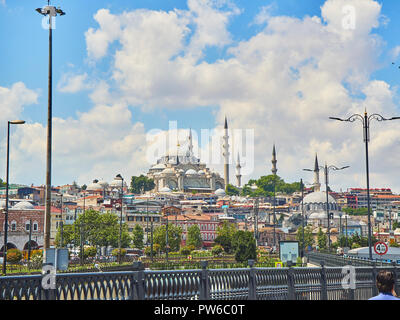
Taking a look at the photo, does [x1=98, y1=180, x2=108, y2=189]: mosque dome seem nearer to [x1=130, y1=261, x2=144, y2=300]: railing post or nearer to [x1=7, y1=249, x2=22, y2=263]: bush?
[x1=7, y1=249, x2=22, y2=263]: bush

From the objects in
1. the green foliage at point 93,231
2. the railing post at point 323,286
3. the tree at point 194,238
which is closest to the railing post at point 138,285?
the railing post at point 323,286

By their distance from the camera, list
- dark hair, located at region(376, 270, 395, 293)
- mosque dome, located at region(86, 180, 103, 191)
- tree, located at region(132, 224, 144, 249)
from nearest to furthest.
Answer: dark hair, located at region(376, 270, 395, 293), tree, located at region(132, 224, 144, 249), mosque dome, located at region(86, 180, 103, 191)

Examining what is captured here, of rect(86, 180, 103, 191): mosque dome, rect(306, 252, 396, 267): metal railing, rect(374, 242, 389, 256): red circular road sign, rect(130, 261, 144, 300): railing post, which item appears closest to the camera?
rect(130, 261, 144, 300): railing post

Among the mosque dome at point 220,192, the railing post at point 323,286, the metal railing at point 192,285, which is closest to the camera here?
the metal railing at point 192,285

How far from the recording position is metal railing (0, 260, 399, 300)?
8.99 metres

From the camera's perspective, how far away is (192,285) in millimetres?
11398

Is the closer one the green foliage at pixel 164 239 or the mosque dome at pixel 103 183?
the green foliage at pixel 164 239

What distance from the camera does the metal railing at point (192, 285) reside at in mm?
8992

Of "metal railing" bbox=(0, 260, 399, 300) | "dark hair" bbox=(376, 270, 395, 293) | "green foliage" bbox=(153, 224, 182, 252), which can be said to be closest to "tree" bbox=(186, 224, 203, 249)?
"green foliage" bbox=(153, 224, 182, 252)

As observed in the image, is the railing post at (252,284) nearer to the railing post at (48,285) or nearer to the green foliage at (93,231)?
the railing post at (48,285)

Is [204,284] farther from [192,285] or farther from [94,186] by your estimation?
[94,186]
